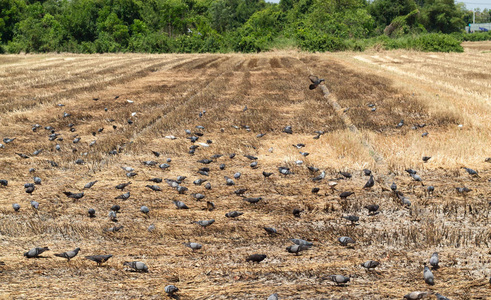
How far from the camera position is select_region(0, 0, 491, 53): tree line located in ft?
133

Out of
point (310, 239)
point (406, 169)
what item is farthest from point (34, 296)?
point (406, 169)

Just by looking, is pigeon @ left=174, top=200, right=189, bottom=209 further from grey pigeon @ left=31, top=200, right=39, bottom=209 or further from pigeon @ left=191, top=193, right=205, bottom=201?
grey pigeon @ left=31, top=200, right=39, bottom=209

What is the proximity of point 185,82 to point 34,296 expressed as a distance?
45.7 ft

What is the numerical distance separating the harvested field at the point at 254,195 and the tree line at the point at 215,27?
97.2 ft

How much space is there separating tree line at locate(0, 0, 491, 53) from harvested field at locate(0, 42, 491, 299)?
2963cm

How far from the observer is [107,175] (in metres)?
6.20

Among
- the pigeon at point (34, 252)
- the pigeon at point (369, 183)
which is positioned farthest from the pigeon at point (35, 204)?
the pigeon at point (369, 183)

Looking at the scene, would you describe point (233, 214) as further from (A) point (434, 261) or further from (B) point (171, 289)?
(A) point (434, 261)

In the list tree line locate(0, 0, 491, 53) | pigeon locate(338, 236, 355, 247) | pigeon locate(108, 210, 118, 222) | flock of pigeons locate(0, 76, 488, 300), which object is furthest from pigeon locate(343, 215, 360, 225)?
tree line locate(0, 0, 491, 53)

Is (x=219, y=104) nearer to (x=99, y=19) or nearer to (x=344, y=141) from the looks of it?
(x=344, y=141)

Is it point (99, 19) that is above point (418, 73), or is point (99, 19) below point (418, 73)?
above

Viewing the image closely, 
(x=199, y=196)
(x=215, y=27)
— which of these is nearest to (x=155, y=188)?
(x=199, y=196)

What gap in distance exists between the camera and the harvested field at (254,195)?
3.46 meters

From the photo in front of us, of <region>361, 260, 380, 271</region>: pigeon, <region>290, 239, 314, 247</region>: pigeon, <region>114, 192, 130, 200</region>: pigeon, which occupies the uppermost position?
<region>114, 192, 130, 200</region>: pigeon
